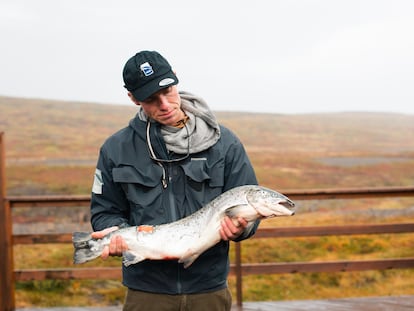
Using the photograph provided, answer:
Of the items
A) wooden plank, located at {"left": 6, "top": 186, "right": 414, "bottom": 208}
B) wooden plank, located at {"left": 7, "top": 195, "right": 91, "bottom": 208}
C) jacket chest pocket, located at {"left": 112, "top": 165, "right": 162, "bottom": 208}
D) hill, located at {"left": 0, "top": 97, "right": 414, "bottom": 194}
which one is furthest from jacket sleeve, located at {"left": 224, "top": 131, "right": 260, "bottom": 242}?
hill, located at {"left": 0, "top": 97, "right": 414, "bottom": 194}

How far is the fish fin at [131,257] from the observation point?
7.50 feet

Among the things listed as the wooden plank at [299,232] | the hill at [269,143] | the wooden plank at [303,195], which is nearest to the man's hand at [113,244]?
the wooden plank at [303,195]

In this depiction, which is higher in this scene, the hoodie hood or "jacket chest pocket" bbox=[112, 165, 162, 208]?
the hoodie hood

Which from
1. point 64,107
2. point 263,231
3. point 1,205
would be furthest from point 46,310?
point 64,107

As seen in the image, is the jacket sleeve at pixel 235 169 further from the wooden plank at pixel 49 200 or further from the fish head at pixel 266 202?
the wooden plank at pixel 49 200

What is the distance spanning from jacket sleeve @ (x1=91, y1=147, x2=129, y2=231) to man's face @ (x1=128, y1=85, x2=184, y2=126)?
27 centimetres

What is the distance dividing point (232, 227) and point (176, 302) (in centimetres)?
40

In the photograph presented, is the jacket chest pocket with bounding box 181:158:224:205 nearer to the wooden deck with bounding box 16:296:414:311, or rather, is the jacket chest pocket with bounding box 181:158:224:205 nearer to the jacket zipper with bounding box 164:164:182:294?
Answer: the jacket zipper with bounding box 164:164:182:294

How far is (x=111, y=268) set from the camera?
5.12 m

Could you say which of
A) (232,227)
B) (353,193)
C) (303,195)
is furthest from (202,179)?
(353,193)

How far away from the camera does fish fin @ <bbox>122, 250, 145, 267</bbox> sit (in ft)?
7.50

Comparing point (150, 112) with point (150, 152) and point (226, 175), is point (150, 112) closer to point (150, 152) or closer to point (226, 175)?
point (150, 152)

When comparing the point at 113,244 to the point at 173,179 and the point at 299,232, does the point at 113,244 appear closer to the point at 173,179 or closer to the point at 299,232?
the point at 173,179

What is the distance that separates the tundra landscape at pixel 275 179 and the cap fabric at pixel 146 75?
330cm
